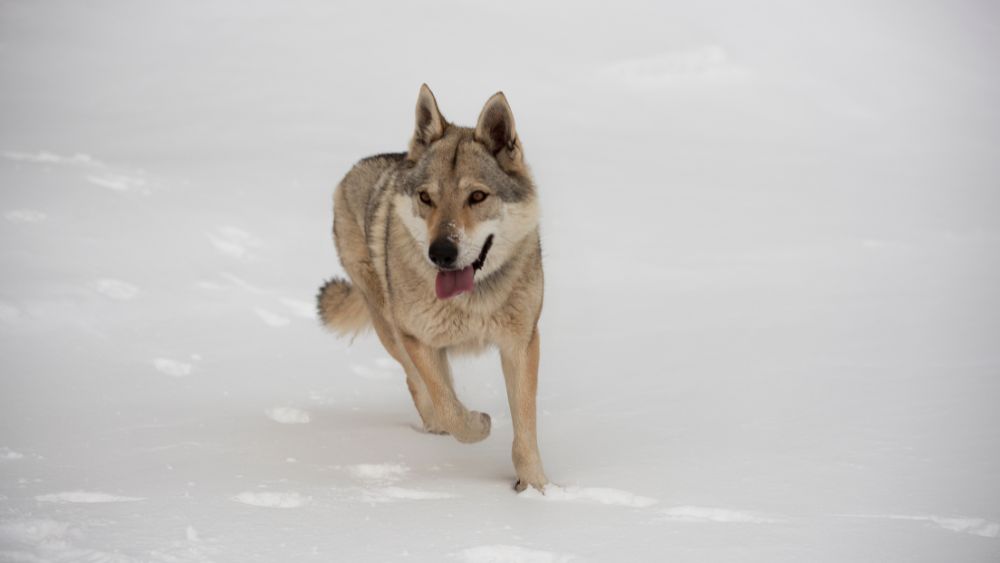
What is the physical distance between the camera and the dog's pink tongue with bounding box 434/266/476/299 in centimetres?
Answer: 378

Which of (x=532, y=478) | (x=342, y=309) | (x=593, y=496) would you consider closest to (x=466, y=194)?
(x=532, y=478)

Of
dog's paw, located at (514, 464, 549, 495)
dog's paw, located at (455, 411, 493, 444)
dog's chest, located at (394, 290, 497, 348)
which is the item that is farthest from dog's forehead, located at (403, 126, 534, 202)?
dog's paw, located at (514, 464, 549, 495)

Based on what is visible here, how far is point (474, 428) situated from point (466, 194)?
106 centimetres

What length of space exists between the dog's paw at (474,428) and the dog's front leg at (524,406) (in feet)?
0.59

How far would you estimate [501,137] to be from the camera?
4.09 meters

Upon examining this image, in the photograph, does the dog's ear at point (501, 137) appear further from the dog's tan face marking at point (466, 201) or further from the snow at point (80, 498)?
the snow at point (80, 498)

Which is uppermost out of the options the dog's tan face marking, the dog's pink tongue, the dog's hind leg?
the dog's tan face marking

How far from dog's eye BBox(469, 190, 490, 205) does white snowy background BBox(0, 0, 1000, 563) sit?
46.4 inches

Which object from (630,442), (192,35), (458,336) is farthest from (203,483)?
(192,35)

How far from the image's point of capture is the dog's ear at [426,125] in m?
4.11

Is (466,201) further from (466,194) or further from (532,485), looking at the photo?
(532,485)

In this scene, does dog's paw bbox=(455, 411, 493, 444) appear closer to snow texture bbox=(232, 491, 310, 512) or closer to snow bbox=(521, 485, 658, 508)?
snow bbox=(521, 485, 658, 508)

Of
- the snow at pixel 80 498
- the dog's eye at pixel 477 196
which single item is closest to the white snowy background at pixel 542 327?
the snow at pixel 80 498

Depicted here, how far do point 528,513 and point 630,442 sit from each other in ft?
3.25
